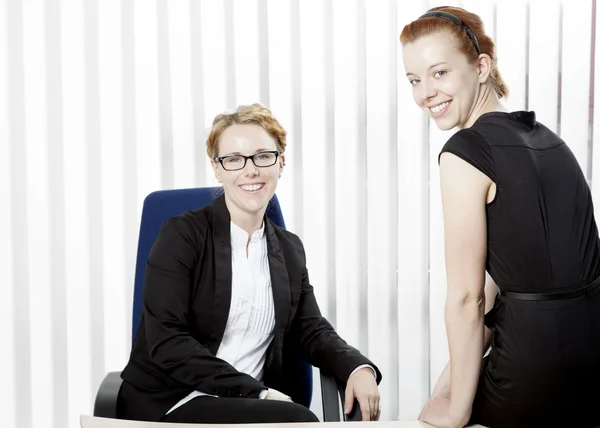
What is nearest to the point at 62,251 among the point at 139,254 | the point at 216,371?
the point at 139,254

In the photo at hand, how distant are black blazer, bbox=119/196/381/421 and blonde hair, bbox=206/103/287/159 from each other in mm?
186

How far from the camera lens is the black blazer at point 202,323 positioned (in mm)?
2072

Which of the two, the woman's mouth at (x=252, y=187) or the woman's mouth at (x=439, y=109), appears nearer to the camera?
the woman's mouth at (x=439, y=109)

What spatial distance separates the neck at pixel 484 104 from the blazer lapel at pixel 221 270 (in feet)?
3.01

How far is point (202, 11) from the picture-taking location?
319 centimetres

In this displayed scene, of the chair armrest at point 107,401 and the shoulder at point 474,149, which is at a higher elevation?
the shoulder at point 474,149

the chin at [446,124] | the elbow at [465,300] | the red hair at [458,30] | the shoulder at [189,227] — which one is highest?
the red hair at [458,30]

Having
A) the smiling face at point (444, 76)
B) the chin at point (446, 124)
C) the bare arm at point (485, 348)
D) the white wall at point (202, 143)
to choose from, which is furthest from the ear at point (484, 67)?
the white wall at point (202, 143)

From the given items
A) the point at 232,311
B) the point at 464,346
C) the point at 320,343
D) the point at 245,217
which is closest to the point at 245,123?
the point at 245,217

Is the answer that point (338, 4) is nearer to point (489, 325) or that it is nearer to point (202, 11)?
point (202, 11)

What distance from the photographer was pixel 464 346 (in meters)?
1.40

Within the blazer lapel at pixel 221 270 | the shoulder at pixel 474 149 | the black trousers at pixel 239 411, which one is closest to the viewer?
the shoulder at pixel 474 149

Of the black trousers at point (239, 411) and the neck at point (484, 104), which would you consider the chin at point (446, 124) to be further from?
the black trousers at point (239, 411)

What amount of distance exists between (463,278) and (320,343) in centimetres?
93
